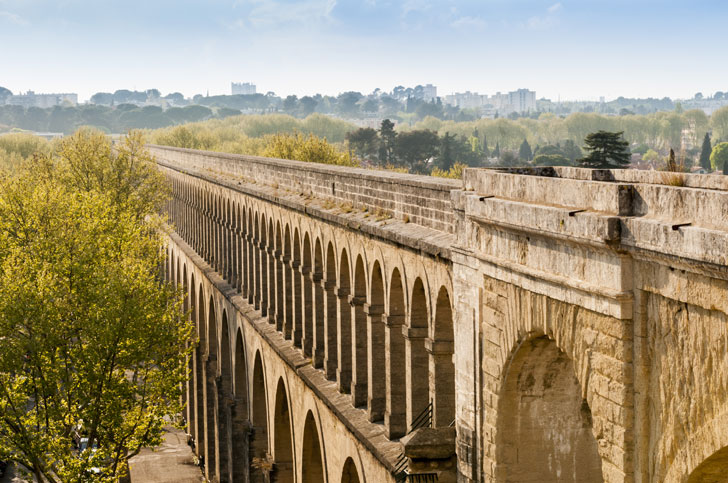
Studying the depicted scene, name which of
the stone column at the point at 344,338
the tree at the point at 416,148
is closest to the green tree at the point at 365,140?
the tree at the point at 416,148

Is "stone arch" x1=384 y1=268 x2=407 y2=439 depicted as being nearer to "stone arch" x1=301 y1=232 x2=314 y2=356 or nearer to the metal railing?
the metal railing

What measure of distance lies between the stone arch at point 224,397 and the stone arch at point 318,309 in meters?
13.7

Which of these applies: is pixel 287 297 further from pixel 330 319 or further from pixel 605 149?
pixel 605 149

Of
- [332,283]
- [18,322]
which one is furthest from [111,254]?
[332,283]

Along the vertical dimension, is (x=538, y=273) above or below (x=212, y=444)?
above

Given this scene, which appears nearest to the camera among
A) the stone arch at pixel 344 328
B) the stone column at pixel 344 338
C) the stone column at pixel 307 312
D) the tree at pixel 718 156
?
the stone arch at pixel 344 328

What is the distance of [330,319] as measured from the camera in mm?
25922

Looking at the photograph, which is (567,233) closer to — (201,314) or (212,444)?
(212,444)

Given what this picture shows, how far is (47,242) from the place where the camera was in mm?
29469

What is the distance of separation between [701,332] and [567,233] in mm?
2278

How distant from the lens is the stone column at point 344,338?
950 inches

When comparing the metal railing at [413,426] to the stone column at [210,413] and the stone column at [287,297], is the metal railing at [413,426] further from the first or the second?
the stone column at [210,413]

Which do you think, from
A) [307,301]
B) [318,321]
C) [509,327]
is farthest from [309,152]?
[509,327]

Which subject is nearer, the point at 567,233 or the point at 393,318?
the point at 567,233
